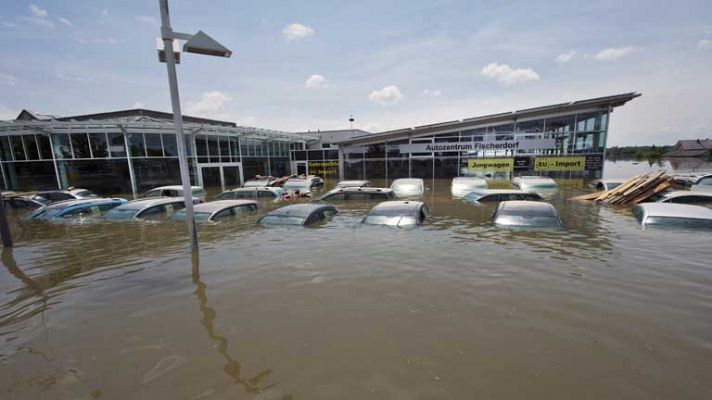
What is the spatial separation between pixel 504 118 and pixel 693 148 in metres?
94.8

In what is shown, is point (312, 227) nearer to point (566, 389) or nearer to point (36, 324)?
point (36, 324)

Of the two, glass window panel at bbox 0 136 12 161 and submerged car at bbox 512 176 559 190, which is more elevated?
glass window panel at bbox 0 136 12 161

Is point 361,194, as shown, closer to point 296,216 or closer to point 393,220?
point 296,216

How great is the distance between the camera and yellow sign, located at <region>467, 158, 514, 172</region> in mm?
23983

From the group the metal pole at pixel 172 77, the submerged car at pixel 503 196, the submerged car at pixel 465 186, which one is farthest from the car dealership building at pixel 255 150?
the metal pole at pixel 172 77

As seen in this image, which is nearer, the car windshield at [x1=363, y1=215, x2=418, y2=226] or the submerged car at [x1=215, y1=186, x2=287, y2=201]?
the car windshield at [x1=363, y1=215, x2=418, y2=226]

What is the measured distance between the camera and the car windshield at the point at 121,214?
968 cm

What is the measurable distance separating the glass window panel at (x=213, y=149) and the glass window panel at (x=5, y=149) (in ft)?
40.9

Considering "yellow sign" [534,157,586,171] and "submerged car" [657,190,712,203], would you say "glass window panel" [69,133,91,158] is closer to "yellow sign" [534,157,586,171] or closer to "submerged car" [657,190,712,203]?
"submerged car" [657,190,712,203]

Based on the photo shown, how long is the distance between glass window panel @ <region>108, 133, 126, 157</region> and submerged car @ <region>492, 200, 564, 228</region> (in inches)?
943

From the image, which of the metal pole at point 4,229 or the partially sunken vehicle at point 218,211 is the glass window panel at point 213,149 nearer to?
the partially sunken vehicle at point 218,211

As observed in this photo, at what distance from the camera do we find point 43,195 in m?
14.8

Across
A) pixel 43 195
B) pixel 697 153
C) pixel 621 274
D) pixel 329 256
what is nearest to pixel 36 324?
pixel 329 256

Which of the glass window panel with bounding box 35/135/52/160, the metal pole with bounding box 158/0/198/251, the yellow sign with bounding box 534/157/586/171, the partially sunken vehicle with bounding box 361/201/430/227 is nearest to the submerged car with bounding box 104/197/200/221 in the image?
the metal pole with bounding box 158/0/198/251
